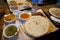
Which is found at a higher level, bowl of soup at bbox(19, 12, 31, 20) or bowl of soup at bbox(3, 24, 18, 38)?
bowl of soup at bbox(19, 12, 31, 20)

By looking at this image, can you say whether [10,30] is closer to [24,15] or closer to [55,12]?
[24,15]

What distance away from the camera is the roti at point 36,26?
28.4 inches

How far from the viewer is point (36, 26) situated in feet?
2.50

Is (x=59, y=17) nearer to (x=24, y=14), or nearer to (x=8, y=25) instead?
(x=24, y=14)

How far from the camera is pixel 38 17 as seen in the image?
83 centimetres

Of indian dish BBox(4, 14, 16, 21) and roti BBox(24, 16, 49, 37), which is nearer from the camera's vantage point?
roti BBox(24, 16, 49, 37)

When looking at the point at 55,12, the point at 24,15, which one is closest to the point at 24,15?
the point at 24,15

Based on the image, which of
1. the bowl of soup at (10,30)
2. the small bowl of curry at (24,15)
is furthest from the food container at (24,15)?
the bowl of soup at (10,30)

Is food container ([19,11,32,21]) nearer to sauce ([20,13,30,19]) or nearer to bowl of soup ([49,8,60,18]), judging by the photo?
sauce ([20,13,30,19])

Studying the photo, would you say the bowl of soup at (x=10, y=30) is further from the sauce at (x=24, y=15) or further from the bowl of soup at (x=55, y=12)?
the bowl of soup at (x=55, y=12)

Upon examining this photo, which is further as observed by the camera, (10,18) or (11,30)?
(10,18)

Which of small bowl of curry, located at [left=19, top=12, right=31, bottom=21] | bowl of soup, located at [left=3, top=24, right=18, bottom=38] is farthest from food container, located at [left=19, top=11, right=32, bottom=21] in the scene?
bowl of soup, located at [left=3, top=24, right=18, bottom=38]

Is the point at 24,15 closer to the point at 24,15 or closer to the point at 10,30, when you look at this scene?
the point at 24,15

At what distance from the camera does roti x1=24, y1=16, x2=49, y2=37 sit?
2.36ft
